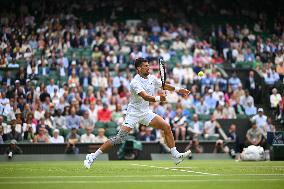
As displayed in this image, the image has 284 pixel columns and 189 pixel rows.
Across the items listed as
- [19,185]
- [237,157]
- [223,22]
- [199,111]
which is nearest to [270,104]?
[199,111]

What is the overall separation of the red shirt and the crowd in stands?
0.13 feet

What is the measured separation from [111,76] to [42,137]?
5.38 metres

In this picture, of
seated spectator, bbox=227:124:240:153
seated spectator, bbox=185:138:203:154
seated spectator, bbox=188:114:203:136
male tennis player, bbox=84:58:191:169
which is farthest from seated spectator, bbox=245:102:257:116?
male tennis player, bbox=84:58:191:169

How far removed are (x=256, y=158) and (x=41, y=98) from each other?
9877 mm

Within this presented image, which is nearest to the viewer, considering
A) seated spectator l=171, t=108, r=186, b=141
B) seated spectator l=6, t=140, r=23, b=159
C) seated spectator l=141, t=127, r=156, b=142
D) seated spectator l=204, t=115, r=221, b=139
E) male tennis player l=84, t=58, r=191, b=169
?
male tennis player l=84, t=58, r=191, b=169

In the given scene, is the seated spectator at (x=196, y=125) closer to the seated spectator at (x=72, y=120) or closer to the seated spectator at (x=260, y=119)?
the seated spectator at (x=260, y=119)

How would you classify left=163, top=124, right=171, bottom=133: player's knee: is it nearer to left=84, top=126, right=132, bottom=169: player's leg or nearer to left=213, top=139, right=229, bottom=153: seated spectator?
left=84, top=126, right=132, bottom=169: player's leg

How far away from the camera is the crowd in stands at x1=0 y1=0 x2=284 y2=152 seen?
26969 mm

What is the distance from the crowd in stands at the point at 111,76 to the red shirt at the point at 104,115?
4 centimetres

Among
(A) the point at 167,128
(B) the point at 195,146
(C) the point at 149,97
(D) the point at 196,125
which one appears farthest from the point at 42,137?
(C) the point at 149,97

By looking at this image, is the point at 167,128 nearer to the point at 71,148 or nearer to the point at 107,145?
the point at 107,145

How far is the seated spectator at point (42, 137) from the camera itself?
84.9 feet

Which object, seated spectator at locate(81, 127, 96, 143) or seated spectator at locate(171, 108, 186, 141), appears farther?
seated spectator at locate(171, 108, 186, 141)

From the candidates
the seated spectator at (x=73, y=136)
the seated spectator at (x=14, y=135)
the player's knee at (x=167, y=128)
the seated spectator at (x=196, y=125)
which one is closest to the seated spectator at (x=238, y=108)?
the seated spectator at (x=196, y=125)
